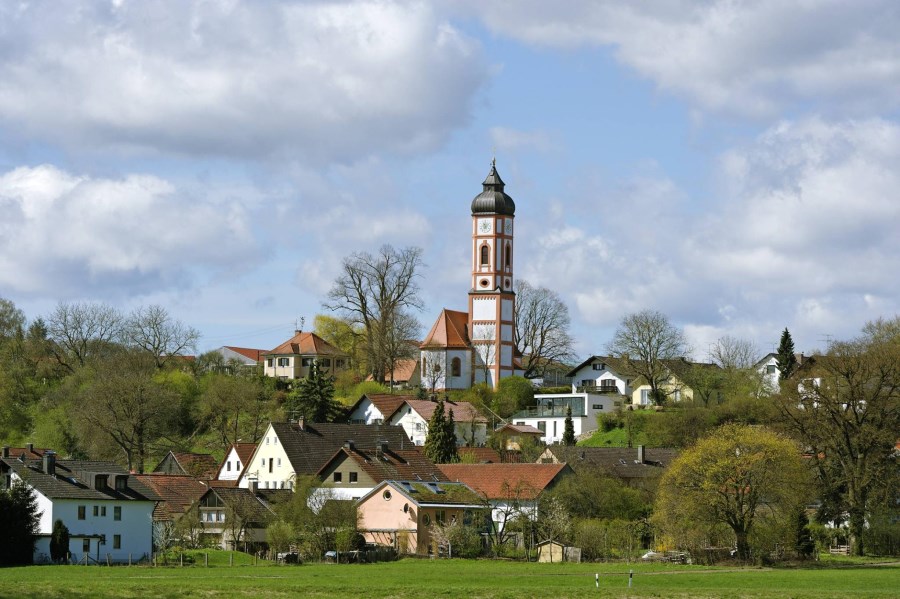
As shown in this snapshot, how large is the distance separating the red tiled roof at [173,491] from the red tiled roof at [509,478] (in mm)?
13397

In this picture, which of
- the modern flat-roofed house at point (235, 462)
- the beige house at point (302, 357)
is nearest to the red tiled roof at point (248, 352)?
the beige house at point (302, 357)

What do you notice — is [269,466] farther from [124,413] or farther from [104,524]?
[104,524]

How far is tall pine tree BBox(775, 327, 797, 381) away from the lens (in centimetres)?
10394

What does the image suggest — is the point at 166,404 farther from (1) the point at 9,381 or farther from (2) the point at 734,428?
(2) the point at 734,428

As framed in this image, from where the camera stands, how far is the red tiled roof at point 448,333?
121 m

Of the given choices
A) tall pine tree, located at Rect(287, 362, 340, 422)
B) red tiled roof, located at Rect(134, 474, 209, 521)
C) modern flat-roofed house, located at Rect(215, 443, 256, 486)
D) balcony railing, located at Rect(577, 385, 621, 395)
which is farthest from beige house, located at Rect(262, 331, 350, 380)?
red tiled roof, located at Rect(134, 474, 209, 521)

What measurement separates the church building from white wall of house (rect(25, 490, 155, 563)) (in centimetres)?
5242

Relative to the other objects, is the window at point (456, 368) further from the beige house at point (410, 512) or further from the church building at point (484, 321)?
the beige house at point (410, 512)

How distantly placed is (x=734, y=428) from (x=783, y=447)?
290 cm

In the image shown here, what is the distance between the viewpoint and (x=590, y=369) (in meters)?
121

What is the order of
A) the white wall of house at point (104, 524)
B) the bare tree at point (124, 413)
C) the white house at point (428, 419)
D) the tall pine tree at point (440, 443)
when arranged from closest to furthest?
the white wall of house at point (104, 524), the tall pine tree at point (440, 443), the bare tree at point (124, 413), the white house at point (428, 419)

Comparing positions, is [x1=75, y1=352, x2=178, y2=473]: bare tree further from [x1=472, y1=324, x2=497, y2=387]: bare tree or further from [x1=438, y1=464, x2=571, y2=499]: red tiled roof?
[x1=472, y1=324, x2=497, y2=387]: bare tree

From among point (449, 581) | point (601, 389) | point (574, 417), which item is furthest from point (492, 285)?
point (449, 581)

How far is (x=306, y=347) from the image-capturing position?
455 ft
